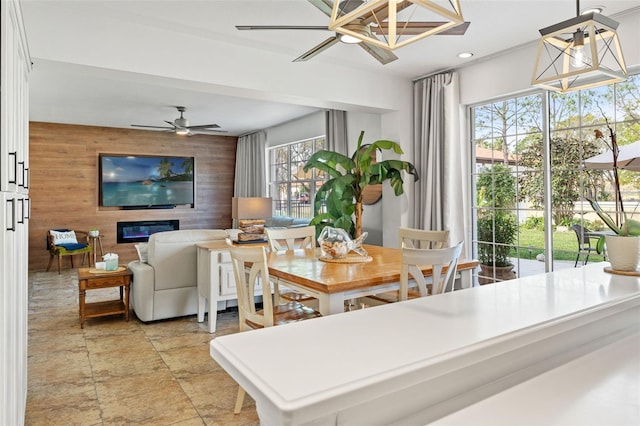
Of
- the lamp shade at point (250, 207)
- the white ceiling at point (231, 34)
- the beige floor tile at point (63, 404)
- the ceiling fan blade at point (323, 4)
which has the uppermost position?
the white ceiling at point (231, 34)

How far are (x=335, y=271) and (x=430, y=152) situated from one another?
254 cm

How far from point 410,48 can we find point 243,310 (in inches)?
111

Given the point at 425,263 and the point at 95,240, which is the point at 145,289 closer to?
the point at 425,263

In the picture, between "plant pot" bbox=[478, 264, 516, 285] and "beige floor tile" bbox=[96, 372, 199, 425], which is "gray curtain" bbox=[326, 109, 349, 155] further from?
"beige floor tile" bbox=[96, 372, 199, 425]

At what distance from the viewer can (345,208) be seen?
4.29 meters

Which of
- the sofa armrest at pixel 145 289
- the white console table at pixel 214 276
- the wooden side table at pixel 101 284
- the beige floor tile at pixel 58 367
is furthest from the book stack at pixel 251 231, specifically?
the beige floor tile at pixel 58 367

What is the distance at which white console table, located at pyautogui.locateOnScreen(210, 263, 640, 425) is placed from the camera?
A: 63cm

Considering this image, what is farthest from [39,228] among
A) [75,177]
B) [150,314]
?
[150,314]

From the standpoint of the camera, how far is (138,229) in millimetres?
8094

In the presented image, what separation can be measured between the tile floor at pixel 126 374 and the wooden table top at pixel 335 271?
32.1 inches

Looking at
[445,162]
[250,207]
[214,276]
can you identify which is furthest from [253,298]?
[250,207]

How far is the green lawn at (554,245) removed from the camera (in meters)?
3.55

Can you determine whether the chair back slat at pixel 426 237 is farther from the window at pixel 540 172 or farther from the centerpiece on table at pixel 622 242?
the centerpiece on table at pixel 622 242

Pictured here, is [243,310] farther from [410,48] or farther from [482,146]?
[482,146]
